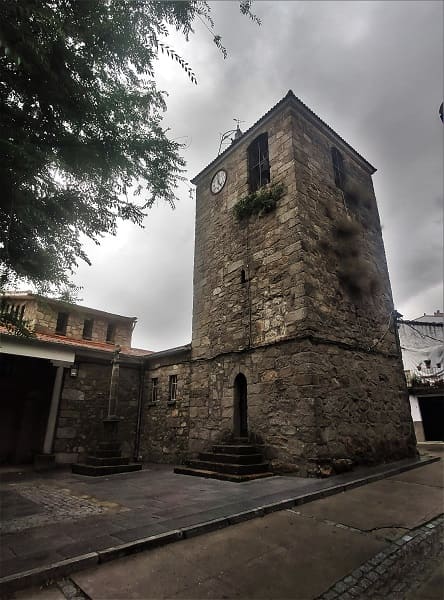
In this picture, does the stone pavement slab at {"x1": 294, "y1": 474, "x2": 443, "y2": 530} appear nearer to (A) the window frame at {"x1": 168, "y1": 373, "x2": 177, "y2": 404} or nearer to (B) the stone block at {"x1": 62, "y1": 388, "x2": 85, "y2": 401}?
(A) the window frame at {"x1": 168, "y1": 373, "x2": 177, "y2": 404}

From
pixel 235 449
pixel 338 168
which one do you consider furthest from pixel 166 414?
pixel 338 168

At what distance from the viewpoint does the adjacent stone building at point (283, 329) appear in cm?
663

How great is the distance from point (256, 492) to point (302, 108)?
907 cm

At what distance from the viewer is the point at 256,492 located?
186 inches

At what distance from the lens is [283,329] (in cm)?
710

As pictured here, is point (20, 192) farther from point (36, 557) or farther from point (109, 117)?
point (36, 557)

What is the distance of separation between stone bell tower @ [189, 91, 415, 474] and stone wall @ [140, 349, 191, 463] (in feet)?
1.66

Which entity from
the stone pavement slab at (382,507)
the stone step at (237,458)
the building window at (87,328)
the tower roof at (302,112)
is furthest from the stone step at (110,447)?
the building window at (87,328)

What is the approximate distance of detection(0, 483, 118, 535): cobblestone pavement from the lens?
3.64m

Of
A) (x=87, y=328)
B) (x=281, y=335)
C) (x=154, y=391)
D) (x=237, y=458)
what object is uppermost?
(x=87, y=328)

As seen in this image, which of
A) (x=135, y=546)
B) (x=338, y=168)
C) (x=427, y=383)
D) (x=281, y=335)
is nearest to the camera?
(x=135, y=546)

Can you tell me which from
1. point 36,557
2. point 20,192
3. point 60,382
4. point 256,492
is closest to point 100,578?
point 36,557

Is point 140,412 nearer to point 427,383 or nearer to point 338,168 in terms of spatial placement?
point 338,168

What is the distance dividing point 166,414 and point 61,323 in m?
9.46
